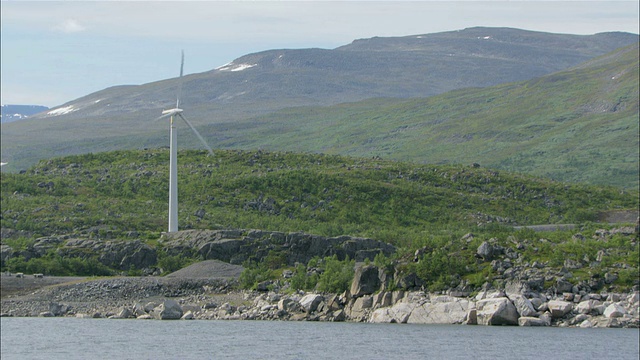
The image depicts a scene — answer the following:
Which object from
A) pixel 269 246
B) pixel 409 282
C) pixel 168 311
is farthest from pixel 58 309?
pixel 409 282

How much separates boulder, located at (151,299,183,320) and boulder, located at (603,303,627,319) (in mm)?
36928

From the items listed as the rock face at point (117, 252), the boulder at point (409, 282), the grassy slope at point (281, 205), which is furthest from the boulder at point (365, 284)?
the grassy slope at point (281, 205)

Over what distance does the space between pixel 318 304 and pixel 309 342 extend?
61.0ft

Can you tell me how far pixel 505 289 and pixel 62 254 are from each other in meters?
59.9

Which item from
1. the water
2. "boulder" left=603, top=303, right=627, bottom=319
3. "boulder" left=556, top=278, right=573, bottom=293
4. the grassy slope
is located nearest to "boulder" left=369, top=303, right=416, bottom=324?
the water

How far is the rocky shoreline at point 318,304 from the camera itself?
86.2 metres

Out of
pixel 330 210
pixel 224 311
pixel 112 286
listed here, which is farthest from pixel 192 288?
pixel 330 210

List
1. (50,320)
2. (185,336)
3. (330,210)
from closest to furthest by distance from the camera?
(185,336), (50,320), (330,210)

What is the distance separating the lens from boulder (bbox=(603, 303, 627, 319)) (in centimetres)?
8506

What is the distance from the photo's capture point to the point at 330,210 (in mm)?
180125

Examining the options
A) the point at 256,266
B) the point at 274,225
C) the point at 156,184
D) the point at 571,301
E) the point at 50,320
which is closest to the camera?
the point at 571,301

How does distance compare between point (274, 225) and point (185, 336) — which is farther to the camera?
point (274, 225)

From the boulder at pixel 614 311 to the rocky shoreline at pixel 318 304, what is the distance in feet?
0.25

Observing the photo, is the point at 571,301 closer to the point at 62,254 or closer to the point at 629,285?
the point at 629,285
